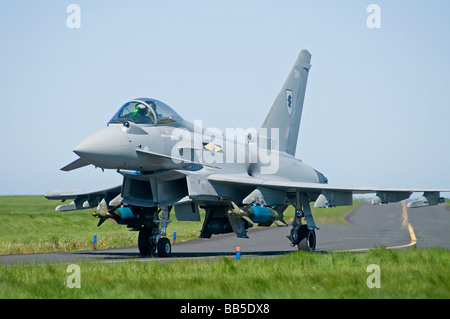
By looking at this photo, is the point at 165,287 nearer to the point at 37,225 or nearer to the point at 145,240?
the point at 145,240

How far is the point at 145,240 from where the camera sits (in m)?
20.2

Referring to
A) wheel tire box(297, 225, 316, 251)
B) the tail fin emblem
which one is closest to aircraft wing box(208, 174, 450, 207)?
wheel tire box(297, 225, 316, 251)

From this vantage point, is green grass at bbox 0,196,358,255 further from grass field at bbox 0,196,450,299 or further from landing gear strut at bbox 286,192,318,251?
grass field at bbox 0,196,450,299

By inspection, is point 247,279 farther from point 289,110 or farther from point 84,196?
point 289,110

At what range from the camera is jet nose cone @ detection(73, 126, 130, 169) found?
15.8 meters

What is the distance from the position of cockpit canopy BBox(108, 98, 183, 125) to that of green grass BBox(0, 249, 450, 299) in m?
4.63

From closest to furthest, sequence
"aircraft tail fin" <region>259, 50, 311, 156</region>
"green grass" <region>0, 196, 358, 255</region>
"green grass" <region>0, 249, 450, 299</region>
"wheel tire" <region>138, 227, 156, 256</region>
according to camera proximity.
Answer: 1. "green grass" <region>0, 249, 450, 299</region>
2. "wheel tire" <region>138, 227, 156, 256</region>
3. "aircraft tail fin" <region>259, 50, 311, 156</region>
4. "green grass" <region>0, 196, 358, 255</region>

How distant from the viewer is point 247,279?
1148 centimetres

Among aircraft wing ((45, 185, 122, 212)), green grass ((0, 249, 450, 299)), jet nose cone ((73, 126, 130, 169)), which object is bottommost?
aircraft wing ((45, 185, 122, 212))

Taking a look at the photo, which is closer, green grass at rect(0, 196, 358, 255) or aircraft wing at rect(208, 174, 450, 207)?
aircraft wing at rect(208, 174, 450, 207)

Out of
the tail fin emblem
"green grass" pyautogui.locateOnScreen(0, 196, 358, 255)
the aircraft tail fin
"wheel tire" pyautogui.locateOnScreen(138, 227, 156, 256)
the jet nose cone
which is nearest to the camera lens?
the jet nose cone

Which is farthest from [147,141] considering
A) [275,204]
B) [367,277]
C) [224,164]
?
[367,277]
